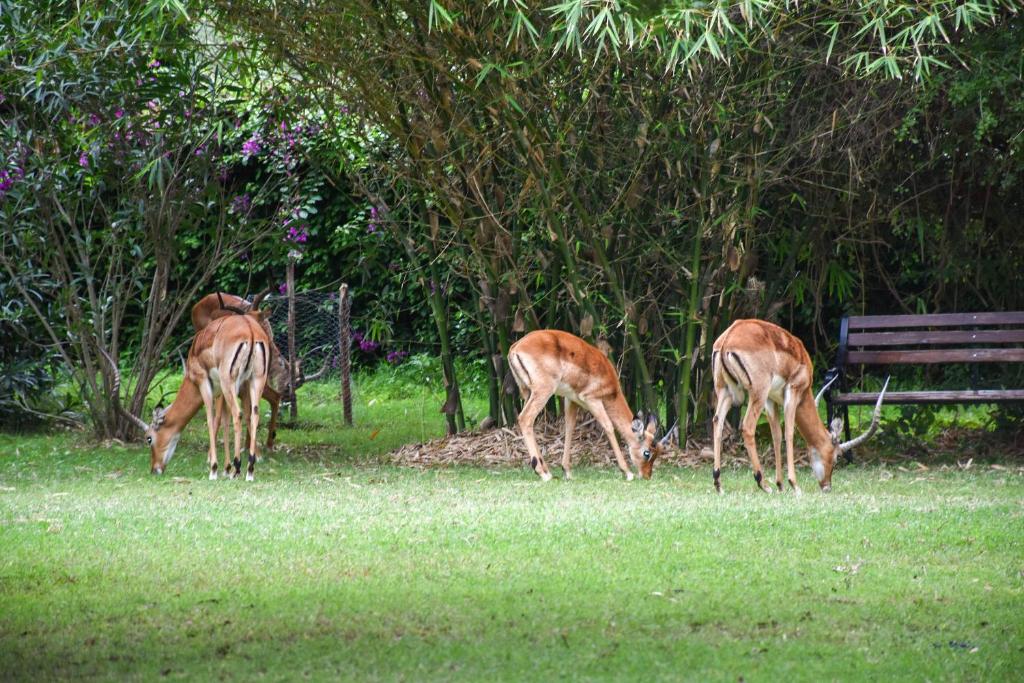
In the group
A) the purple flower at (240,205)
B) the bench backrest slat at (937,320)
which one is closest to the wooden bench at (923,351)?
the bench backrest slat at (937,320)

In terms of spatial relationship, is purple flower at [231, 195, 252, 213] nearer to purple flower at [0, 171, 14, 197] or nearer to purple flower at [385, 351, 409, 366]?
purple flower at [0, 171, 14, 197]

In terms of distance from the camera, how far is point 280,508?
703 cm

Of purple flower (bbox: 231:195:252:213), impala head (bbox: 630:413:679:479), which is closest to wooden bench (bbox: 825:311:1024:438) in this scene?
impala head (bbox: 630:413:679:479)

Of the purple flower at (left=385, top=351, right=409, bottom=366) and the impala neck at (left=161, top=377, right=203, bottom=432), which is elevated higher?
the impala neck at (left=161, top=377, right=203, bottom=432)

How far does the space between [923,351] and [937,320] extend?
0.82ft

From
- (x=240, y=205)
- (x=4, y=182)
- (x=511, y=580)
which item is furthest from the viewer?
(x=240, y=205)

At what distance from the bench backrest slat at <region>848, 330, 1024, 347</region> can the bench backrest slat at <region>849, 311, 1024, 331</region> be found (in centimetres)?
6

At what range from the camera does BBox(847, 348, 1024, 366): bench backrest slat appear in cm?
936

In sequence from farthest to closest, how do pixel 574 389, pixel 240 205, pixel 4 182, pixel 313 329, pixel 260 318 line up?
1. pixel 313 329
2. pixel 240 205
3. pixel 4 182
4. pixel 260 318
5. pixel 574 389

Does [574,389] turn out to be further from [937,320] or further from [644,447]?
[937,320]

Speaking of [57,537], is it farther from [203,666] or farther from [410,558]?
[203,666]

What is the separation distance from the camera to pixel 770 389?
7.85 metres

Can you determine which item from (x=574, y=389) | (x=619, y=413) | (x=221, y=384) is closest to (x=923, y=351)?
(x=619, y=413)

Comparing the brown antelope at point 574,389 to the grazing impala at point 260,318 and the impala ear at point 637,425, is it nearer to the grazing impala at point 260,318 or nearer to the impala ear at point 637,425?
the impala ear at point 637,425
